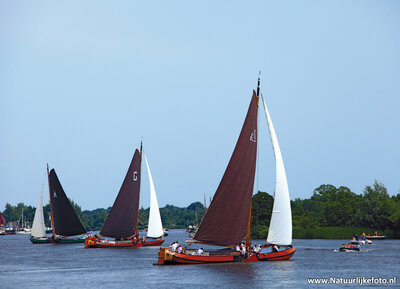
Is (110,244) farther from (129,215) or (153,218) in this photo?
(153,218)

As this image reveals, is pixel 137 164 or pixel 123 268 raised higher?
pixel 137 164

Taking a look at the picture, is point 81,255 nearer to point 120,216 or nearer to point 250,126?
point 120,216

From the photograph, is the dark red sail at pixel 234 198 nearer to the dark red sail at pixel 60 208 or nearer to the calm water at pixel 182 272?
the calm water at pixel 182 272

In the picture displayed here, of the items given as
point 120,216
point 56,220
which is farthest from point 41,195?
point 120,216

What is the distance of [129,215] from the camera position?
9950 centimetres

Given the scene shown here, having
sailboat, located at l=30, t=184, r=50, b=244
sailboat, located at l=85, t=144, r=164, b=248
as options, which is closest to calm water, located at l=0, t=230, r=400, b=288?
sailboat, located at l=85, t=144, r=164, b=248

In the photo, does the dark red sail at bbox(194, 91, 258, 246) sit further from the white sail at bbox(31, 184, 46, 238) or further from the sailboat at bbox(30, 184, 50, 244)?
the sailboat at bbox(30, 184, 50, 244)

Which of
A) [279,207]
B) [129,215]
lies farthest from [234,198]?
[129,215]

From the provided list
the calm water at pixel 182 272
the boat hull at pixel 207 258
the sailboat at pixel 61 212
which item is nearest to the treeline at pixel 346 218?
the sailboat at pixel 61 212

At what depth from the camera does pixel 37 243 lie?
125438 millimetres

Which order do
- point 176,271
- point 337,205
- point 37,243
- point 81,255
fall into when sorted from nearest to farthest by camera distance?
1. point 176,271
2. point 81,255
3. point 37,243
4. point 337,205

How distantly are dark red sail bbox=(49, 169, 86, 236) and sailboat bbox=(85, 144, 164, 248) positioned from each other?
50.2 feet

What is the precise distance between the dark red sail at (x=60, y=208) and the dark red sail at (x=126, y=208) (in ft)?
52.4

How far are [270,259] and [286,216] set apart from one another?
16.5ft
